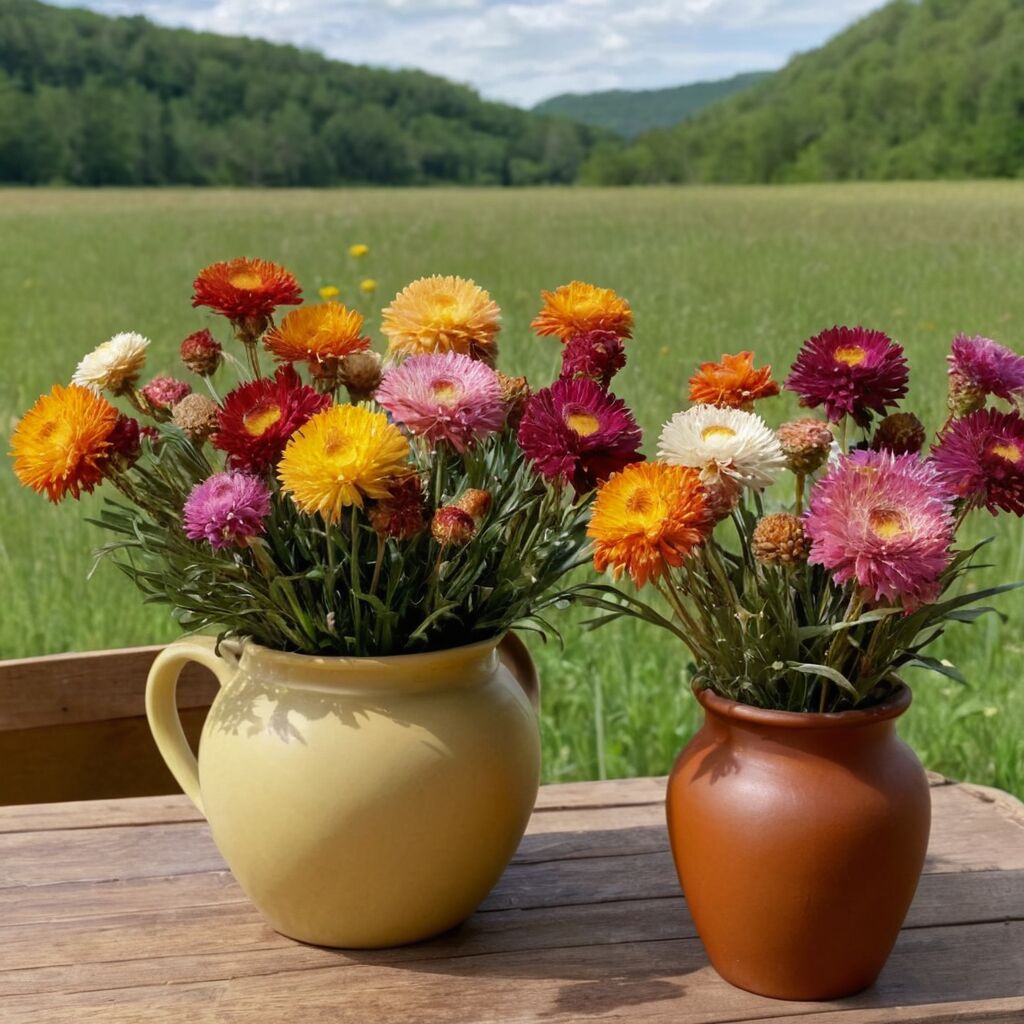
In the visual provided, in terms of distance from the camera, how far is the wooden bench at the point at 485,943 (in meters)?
0.73

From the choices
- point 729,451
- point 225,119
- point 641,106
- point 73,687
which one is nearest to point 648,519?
point 729,451

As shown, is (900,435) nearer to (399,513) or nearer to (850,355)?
(850,355)

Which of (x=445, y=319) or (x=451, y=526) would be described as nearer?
(x=451, y=526)

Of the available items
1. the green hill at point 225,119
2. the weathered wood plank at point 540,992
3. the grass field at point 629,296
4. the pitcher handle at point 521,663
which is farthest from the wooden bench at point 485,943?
the green hill at point 225,119

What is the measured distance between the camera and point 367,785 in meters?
0.74

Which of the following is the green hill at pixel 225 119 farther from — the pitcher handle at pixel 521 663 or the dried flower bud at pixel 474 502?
the dried flower bud at pixel 474 502

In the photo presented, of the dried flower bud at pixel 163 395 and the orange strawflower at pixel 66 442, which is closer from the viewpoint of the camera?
the orange strawflower at pixel 66 442

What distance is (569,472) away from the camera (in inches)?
25.9

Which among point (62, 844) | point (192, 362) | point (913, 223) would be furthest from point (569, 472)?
point (913, 223)

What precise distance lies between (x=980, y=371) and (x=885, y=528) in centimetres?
14

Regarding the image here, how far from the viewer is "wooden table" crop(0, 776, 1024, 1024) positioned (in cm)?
73

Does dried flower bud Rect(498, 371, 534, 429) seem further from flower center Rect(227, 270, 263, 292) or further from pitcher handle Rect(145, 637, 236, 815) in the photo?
pitcher handle Rect(145, 637, 236, 815)

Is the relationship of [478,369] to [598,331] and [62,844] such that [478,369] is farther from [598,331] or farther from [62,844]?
[62,844]

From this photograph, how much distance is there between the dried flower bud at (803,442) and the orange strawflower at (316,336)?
0.82ft
